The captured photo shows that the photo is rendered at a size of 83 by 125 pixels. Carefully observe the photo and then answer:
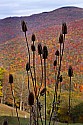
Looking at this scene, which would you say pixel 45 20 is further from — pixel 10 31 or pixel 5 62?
pixel 5 62

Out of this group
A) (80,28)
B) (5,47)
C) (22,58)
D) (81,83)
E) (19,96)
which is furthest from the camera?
(80,28)

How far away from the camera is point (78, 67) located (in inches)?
2872

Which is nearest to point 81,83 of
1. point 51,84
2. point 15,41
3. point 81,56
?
point 51,84

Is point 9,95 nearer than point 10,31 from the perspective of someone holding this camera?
Yes

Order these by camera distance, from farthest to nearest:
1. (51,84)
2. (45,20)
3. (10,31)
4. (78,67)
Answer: (45,20) → (10,31) → (78,67) → (51,84)

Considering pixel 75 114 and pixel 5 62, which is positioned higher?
pixel 75 114

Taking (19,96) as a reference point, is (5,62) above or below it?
below

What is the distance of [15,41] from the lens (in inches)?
4075

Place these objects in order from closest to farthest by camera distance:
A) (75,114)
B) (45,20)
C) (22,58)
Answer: (75,114), (22,58), (45,20)

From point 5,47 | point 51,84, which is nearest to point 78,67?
point 51,84

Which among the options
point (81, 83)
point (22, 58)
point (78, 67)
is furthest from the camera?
point (22, 58)

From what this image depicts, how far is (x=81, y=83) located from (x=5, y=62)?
2084 cm

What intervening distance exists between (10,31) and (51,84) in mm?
74052

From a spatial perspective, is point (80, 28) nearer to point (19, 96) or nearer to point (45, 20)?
point (45, 20)
